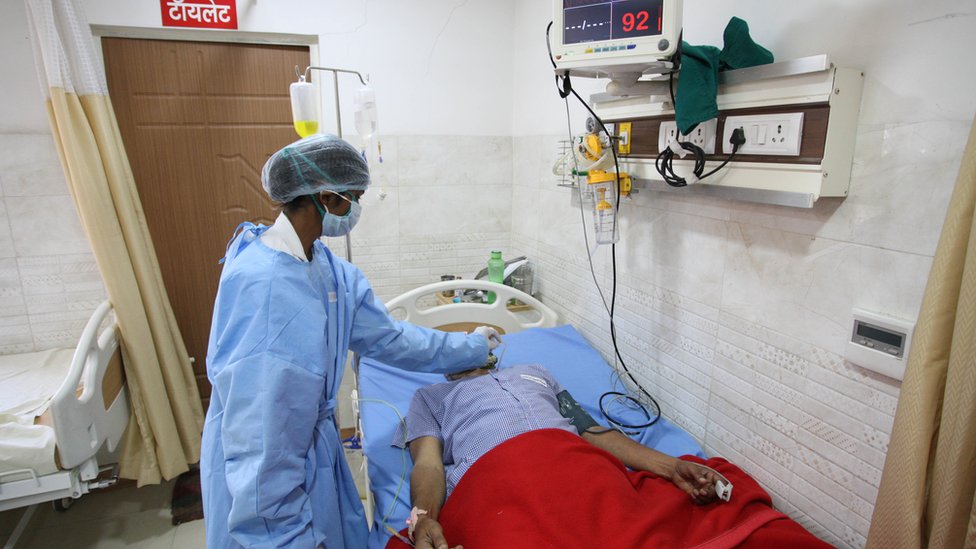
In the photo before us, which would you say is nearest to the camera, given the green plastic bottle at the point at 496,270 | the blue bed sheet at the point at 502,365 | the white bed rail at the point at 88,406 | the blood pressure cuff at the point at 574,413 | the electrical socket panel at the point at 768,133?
the electrical socket panel at the point at 768,133

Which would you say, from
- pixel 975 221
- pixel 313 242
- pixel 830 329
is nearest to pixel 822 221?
pixel 830 329

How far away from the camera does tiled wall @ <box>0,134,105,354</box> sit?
2348 millimetres

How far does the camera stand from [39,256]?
2.44 meters

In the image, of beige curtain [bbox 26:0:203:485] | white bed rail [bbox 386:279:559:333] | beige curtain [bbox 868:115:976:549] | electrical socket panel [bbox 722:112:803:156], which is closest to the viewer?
beige curtain [bbox 868:115:976:549]

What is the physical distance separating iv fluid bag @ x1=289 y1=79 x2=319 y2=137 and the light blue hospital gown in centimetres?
119

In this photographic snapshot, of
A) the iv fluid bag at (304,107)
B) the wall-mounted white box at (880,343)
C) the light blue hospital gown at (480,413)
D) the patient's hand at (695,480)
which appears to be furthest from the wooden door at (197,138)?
the wall-mounted white box at (880,343)

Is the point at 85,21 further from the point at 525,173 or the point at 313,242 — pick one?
the point at 525,173

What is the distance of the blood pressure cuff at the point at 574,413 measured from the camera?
1.71 meters

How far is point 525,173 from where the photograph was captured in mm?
2896

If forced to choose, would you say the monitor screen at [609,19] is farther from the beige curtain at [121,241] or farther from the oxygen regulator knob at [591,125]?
the beige curtain at [121,241]

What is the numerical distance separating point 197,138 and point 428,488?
85.8 inches

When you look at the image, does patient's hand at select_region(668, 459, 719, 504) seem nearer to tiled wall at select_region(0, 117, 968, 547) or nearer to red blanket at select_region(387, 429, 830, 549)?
red blanket at select_region(387, 429, 830, 549)

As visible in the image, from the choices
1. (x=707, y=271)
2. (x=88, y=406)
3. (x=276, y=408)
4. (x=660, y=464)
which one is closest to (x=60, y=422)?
(x=88, y=406)

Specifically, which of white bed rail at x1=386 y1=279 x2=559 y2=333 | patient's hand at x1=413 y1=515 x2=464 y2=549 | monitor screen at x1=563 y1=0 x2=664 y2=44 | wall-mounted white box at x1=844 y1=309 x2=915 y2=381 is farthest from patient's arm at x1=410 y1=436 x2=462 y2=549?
monitor screen at x1=563 y1=0 x2=664 y2=44
